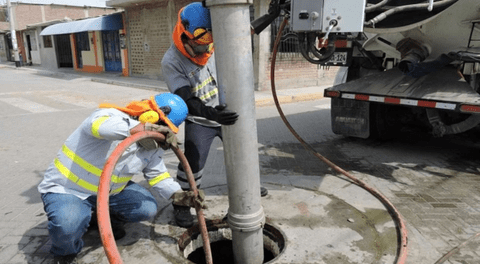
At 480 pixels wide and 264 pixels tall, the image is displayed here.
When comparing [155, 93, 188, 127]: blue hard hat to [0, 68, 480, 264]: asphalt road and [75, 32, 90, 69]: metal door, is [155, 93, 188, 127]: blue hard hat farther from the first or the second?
[75, 32, 90, 69]: metal door

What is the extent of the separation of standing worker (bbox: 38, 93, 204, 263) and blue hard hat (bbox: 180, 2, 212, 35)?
54 cm

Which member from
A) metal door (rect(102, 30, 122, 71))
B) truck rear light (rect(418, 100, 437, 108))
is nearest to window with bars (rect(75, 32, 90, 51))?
metal door (rect(102, 30, 122, 71))

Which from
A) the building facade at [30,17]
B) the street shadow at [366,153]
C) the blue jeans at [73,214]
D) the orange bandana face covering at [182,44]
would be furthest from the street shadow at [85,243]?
the building facade at [30,17]

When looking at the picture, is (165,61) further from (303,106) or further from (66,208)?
(303,106)

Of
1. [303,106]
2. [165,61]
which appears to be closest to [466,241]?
[165,61]

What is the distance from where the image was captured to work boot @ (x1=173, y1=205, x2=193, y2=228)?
288 centimetres

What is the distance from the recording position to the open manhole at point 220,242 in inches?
108

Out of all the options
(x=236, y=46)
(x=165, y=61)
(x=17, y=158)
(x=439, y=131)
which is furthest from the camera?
(x=17, y=158)

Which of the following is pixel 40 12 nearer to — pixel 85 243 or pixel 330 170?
pixel 330 170

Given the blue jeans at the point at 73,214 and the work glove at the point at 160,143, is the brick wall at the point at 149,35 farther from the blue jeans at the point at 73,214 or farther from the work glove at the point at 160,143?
the work glove at the point at 160,143

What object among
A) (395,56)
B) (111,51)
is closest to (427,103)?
(395,56)

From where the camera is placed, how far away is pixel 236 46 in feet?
6.54

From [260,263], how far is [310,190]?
4.18 feet

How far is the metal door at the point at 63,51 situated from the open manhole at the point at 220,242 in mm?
22219
